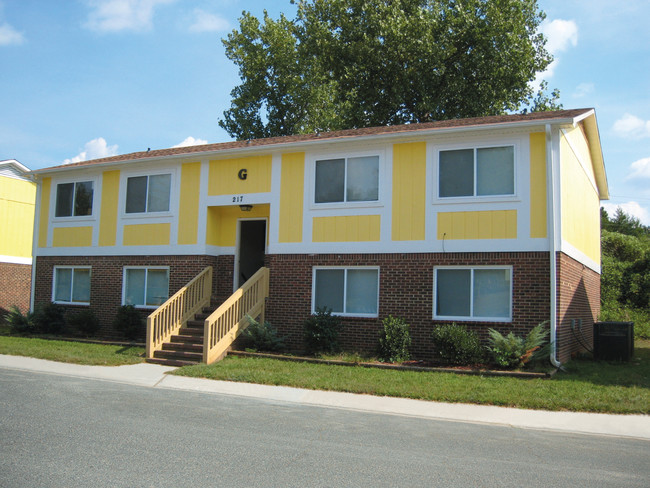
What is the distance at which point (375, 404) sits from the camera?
9.85 metres

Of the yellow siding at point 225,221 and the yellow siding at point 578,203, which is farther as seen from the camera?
the yellow siding at point 225,221

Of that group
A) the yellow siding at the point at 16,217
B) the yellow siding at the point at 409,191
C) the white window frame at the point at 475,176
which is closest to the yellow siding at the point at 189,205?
the yellow siding at the point at 409,191

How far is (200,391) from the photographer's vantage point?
35.2 feet

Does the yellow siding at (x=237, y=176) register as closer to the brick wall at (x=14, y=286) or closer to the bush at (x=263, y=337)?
the bush at (x=263, y=337)

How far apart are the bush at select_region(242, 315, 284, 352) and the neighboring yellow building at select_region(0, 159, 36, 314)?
47.3 ft

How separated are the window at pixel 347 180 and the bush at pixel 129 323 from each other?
245 inches

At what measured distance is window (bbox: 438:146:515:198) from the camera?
13461mm

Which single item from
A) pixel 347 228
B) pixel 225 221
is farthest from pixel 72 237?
pixel 347 228

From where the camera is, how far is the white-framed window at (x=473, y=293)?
13242 mm

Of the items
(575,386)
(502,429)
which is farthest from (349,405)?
(575,386)

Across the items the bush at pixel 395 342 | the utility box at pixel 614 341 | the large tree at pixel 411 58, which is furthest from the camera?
the large tree at pixel 411 58

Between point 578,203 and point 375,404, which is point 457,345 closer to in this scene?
point 375,404

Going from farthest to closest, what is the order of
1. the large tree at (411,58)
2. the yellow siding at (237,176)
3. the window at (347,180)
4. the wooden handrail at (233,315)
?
1. the large tree at (411,58)
2. the yellow siding at (237,176)
3. the window at (347,180)
4. the wooden handrail at (233,315)

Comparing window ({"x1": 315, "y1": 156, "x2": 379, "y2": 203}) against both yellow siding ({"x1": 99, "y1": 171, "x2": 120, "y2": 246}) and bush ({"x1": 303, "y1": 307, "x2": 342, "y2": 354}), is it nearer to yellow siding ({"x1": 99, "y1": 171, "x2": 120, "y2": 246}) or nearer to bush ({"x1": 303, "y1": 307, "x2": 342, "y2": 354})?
bush ({"x1": 303, "y1": 307, "x2": 342, "y2": 354})
